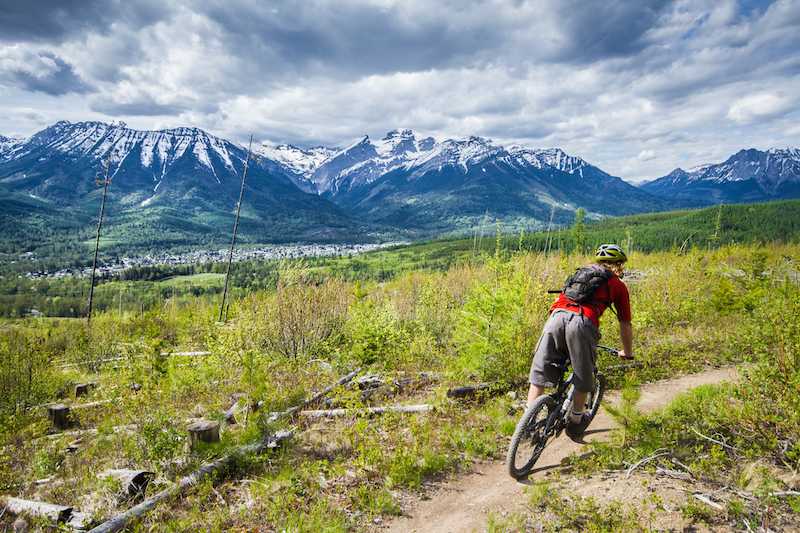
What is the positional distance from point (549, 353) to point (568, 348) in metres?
0.26

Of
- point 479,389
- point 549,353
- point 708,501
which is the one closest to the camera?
point 708,501

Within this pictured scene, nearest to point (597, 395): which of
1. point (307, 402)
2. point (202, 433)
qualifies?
point (307, 402)

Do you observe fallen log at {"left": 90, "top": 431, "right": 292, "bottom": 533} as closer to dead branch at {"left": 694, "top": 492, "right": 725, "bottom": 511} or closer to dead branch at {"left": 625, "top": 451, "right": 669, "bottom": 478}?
dead branch at {"left": 625, "top": 451, "right": 669, "bottom": 478}

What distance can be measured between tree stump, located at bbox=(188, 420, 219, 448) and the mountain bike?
431 centimetres

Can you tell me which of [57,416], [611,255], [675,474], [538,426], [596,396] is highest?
[611,255]

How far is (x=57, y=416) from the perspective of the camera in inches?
→ 358

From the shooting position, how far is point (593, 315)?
5.62 metres

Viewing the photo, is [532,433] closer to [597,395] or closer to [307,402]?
[597,395]

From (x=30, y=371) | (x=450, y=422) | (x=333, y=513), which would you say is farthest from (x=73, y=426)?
(x=450, y=422)

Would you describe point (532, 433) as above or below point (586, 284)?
below

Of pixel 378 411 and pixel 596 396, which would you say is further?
pixel 378 411

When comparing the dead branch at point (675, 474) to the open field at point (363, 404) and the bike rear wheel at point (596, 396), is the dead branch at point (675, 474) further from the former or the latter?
the bike rear wheel at point (596, 396)

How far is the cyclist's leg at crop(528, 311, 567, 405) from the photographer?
18.7 ft

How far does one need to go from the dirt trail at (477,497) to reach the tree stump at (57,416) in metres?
8.21
